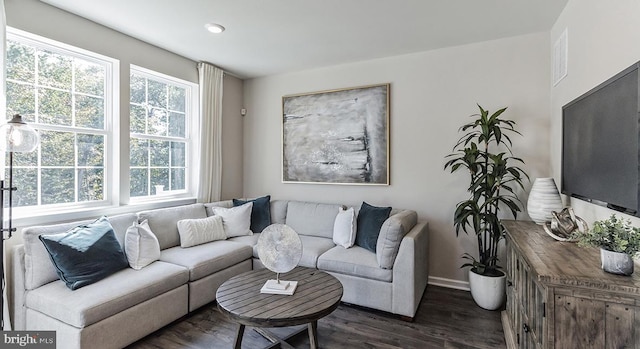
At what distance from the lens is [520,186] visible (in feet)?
10.0

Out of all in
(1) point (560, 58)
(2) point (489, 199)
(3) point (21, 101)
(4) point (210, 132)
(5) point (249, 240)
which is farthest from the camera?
(4) point (210, 132)

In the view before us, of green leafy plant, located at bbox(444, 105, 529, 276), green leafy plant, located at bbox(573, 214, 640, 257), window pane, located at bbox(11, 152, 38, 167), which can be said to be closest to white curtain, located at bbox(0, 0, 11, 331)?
window pane, located at bbox(11, 152, 38, 167)

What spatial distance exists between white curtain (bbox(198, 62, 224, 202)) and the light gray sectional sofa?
12.8 inches

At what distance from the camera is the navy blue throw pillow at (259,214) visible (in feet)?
12.4

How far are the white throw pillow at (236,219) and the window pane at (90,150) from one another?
126 centimetres

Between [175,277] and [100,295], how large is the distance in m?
0.54

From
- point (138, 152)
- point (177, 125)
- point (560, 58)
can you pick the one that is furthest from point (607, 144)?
point (177, 125)

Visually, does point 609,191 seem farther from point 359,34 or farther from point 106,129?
point 106,129

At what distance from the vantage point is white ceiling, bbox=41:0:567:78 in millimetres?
2447

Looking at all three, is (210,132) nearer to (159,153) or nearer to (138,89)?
(159,153)

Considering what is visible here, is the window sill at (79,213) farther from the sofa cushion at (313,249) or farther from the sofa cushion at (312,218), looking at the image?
the sofa cushion at (313,249)

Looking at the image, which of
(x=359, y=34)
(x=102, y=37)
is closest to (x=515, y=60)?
(x=359, y=34)

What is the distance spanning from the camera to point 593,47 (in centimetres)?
188

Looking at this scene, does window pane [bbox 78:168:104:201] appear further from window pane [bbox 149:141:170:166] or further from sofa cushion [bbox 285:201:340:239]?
sofa cushion [bbox 285:201:340:239]
